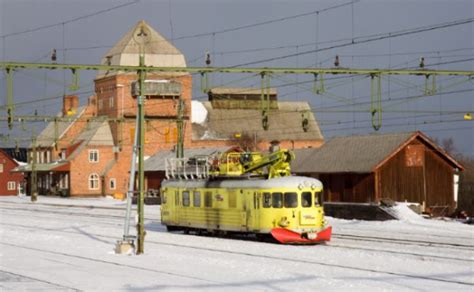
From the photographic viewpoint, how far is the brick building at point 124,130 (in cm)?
9794

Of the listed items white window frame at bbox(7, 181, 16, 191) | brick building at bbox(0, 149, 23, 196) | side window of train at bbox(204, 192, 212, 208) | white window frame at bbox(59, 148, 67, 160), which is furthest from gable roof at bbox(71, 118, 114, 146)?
side window of train at bbox(204, 192, 212, 208)

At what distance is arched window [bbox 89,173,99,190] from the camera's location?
99.1 m

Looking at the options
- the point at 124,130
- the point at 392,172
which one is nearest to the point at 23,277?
the point at 392,172

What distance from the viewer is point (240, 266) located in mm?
24062

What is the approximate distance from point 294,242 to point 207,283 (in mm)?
11649

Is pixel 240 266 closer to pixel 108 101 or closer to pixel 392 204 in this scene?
pixel 392 204

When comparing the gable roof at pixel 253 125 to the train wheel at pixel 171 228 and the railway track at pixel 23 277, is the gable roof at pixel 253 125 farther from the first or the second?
the railway track at pixel 23 277

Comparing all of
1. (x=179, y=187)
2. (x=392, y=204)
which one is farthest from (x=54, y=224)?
Result: (x=392, y=204)

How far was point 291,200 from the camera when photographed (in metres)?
32.0

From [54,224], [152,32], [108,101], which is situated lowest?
[54,224]

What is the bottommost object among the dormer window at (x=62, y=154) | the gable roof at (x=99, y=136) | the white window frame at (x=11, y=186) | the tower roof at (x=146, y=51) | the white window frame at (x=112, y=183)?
the white window frame at (x=11, y=186)

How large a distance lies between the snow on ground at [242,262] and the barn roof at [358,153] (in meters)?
14.8

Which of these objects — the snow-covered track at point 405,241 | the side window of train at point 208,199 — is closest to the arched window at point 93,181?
the side window of train at point 208,199

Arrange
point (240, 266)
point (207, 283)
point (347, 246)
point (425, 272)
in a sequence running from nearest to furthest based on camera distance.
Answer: point (207, 283)
point (425, 272)
point (240, 266)
point (347, 246)
